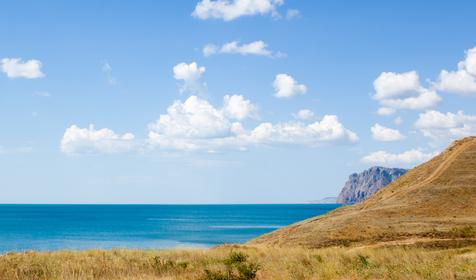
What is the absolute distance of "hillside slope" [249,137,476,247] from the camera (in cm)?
4288

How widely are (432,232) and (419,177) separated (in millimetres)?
23535

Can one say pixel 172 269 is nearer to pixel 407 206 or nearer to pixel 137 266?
pixel 137 266

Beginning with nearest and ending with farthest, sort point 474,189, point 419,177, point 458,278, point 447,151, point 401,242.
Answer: point 458,278 < point 401,242 < point 474,189 < point 419,177 < point 447,151

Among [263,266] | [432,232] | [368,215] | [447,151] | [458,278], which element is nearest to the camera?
[458,278]

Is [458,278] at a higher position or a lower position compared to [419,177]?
lower

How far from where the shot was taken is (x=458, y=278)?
50.3 feet

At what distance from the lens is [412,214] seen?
50.3 m

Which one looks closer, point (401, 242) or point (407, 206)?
point (401, 242)

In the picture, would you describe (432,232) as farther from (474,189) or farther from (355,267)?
(355,267)

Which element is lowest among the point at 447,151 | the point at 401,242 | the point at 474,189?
the point at 401,242

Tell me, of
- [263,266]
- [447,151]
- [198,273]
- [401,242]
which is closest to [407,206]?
[401,242]

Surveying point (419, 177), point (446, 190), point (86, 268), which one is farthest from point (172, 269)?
point (419, 177)

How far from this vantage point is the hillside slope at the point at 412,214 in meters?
42.9

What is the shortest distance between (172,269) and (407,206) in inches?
1512
